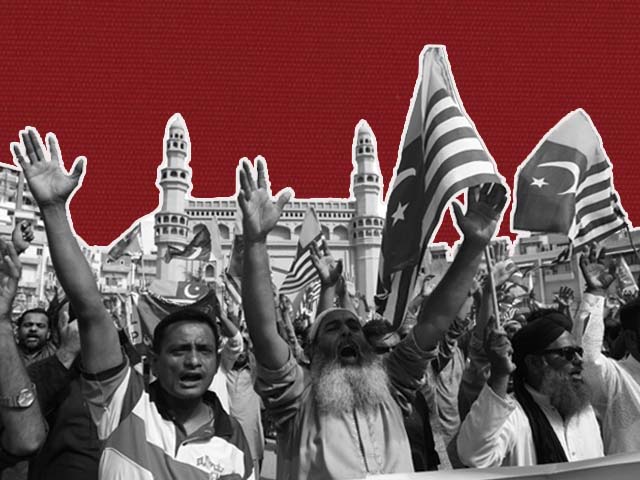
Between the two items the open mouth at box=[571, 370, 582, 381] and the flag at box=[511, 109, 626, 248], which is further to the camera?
the flag at box=[511, 109, 626, 248]

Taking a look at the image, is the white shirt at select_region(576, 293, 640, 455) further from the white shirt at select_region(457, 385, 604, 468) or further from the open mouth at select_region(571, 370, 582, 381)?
the open mouth at select_region(571, 370, 582, 381)

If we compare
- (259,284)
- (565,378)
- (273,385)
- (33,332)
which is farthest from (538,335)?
(33,332)

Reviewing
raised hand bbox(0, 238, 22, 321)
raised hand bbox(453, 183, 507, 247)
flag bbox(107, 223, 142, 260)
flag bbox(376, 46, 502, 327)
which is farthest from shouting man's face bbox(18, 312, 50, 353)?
flag bbox(107, 223, 142, 260)

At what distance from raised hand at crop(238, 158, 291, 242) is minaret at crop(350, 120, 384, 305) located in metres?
58.7

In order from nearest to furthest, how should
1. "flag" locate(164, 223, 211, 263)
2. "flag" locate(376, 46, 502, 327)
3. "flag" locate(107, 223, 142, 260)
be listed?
"flag" locate(376, 46, 502, 327) < "flag" locate(164, 223, 211, 263) < "flag" locate(107, 223, 142, 260)

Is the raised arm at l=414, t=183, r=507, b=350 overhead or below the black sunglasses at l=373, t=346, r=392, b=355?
overhead

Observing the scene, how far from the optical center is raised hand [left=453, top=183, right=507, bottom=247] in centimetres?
275

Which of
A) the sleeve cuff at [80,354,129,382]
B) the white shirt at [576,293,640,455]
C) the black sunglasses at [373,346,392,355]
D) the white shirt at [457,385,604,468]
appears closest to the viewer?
the sleeve cuff at [80,354,129,382]

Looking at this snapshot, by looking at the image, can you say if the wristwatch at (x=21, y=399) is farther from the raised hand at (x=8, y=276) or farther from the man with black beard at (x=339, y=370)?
the man with black beard at (x=339, y=370)

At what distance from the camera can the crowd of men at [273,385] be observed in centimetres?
207

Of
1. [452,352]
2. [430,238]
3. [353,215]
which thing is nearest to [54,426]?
[430,238]

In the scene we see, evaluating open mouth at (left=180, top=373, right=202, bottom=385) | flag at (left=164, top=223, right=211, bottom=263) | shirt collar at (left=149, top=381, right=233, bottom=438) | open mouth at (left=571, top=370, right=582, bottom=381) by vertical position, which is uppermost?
flag at (left=164, top=223, right=211, bottom=263)

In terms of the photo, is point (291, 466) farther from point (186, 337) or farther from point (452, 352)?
point (452, 352)

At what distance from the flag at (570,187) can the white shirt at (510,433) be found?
206 cm
